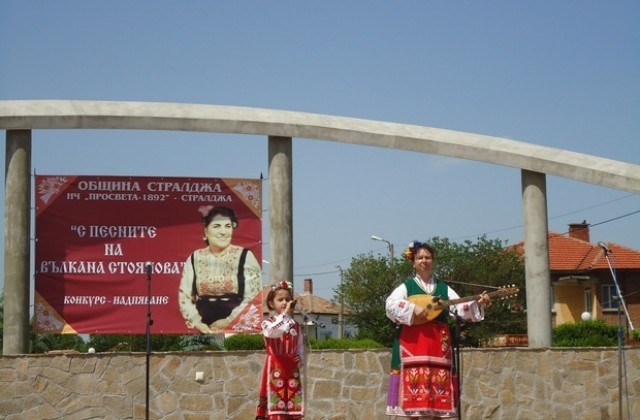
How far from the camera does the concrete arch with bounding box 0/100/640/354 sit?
11492 mm

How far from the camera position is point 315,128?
11.8m

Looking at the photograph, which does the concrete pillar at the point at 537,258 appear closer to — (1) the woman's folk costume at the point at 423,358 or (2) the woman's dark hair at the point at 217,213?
(2) the woman's dark hair at the point at 217,213

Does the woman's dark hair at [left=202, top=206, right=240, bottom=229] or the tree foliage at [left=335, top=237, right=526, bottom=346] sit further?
the tree foliage at [left=335, top=237, right=526, bottom=346]

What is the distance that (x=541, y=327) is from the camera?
39.5ft

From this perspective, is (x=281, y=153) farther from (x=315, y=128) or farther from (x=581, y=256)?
(x=581, y=256)

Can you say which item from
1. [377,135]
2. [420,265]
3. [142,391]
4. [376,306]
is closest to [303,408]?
[420,265]

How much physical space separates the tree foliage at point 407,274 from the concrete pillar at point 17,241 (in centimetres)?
2663

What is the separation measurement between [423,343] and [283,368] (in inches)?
53.6

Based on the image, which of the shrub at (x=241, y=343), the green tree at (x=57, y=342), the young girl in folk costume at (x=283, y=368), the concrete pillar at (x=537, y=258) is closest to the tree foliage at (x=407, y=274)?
the green tree at (x=57, y=342)

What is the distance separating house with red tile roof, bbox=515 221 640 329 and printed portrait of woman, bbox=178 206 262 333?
29265 mm

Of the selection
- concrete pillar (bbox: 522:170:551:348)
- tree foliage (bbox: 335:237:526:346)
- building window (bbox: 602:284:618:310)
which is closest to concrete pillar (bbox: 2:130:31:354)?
concrete pillar (bbox: 522:170:551:348)

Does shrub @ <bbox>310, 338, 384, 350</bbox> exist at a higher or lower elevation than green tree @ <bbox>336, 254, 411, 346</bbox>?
lower

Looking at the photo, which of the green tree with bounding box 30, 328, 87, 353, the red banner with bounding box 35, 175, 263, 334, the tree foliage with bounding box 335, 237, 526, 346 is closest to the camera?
the red banner with bounding box 35, 175, 263, 334

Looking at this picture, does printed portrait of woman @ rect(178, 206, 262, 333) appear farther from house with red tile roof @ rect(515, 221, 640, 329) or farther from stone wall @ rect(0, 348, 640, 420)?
house with red tile roof @ rect(515, 221, 640, 329)
